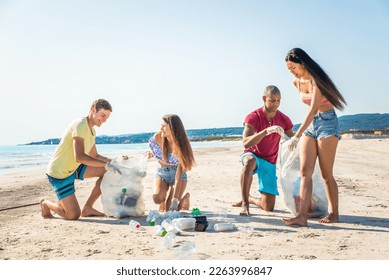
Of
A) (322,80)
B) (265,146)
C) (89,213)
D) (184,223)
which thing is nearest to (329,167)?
(322,80)

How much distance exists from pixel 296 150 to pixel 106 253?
2479 millimetres

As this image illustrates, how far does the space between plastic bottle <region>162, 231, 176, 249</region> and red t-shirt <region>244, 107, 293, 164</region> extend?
2010mm

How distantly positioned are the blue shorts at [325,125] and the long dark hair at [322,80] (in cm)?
13

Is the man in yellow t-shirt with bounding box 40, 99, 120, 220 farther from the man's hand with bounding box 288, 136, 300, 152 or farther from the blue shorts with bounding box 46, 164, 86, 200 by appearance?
the man's hand with bounding box 288, 136, 300, 152

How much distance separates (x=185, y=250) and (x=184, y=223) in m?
0.68

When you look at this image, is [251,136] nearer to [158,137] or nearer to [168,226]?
[158,137]

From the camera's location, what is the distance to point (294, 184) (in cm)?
456

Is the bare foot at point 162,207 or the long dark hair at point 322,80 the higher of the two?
the long dark hair at point 322,80

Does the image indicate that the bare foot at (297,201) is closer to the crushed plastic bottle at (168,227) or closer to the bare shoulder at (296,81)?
the bare shoulder at (296,81)

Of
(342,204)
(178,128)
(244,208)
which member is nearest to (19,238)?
(178,128)

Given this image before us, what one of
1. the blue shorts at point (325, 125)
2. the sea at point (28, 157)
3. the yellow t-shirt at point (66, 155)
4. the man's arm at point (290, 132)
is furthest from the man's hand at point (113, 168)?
the sea at point (28, 157)

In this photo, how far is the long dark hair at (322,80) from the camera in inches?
163
